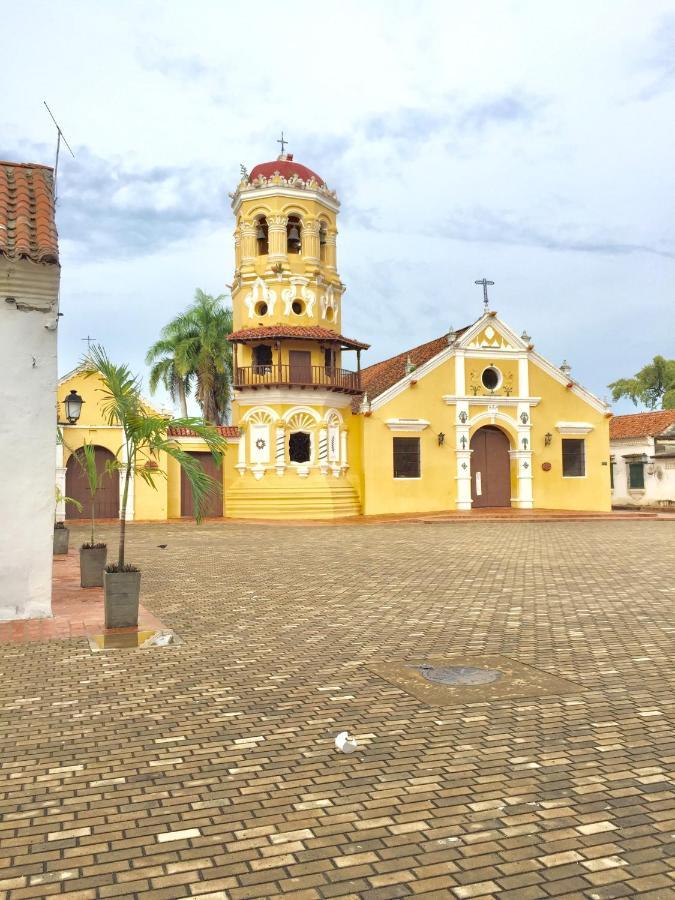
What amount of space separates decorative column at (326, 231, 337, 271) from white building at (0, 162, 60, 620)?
2383cm

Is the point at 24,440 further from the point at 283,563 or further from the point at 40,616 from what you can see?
the point at 283,563

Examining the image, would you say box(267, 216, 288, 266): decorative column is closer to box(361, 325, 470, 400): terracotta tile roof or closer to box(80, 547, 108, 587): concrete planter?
box(361, 325, 470, 400): terracotta tile roof

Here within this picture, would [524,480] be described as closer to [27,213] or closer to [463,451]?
[463,451]

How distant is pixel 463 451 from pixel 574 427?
5502 mm

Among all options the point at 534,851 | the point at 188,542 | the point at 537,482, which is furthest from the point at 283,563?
the point at 537,482

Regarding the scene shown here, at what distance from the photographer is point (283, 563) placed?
14172mm

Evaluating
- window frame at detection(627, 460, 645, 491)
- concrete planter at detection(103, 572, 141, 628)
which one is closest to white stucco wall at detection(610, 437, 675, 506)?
window frame at detection(627, 460, 645, 491)

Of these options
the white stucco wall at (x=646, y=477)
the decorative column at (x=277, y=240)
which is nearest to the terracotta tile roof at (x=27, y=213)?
the decorative column at (x=277, y=240)

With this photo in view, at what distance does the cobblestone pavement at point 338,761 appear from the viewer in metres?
3.26

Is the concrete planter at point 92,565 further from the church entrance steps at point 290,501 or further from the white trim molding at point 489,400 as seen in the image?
the white trim molding at point 489,400

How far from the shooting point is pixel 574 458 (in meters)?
33.2

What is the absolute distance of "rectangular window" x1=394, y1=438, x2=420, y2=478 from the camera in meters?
30.6

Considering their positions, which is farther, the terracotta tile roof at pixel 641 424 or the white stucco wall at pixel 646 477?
the terracotta tile roof at pixel 641 424

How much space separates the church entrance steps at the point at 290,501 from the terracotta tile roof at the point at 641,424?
16.4 m
